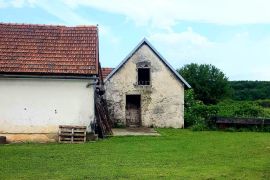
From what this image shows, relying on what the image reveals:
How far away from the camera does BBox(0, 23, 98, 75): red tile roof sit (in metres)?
23.2

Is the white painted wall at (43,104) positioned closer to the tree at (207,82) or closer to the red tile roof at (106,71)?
the red tile roof at (106,71)

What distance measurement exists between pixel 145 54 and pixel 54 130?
39.4ft

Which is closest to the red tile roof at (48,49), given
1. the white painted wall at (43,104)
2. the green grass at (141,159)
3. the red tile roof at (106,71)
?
the white painted wall at (43,104)

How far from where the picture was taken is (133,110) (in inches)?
1334

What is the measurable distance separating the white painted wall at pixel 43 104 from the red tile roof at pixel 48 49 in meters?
0.55

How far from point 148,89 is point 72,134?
11.9 m

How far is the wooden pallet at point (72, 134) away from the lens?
2236 centimetres

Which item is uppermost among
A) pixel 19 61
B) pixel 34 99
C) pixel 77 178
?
pixel 19 61

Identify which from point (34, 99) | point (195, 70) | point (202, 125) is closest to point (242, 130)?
point (202, 125)

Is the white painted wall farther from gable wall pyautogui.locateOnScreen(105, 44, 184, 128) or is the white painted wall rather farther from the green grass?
gable wall pyautogui.locateOnScreen(105, 44, 184, 128)

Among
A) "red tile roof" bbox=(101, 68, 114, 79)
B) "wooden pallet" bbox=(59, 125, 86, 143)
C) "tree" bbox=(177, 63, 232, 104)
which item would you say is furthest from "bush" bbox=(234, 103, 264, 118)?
"tree" bbox=(177, 63, 232, 104)

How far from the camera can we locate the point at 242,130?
2922cm

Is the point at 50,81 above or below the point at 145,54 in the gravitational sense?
below

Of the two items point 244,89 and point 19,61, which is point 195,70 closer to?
point 244,89
